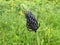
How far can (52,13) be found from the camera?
12.2 feet

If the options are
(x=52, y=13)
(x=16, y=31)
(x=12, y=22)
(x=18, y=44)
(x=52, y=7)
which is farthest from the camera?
(x=52, y=7)

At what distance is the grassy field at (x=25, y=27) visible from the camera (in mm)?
3055

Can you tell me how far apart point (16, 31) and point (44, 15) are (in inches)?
25.2

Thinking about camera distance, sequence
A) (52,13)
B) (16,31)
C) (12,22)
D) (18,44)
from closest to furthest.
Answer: (18,44), (16,31), (12,22), (52,13)

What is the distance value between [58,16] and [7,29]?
0.86 metres

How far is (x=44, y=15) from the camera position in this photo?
11.9 ft

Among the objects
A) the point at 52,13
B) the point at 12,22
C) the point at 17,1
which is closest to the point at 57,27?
the point at 52,13

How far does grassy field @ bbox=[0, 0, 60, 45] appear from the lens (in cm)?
305

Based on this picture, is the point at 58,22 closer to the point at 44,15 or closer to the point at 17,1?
the point at 44,15

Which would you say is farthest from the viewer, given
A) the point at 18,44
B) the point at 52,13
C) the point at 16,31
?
the point at 52,13

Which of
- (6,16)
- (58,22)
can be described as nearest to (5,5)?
(6,16)

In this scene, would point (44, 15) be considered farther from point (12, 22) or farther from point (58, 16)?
point (12, 22)

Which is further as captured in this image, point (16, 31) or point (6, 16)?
point (6, 16)

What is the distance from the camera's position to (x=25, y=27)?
3.31 m
